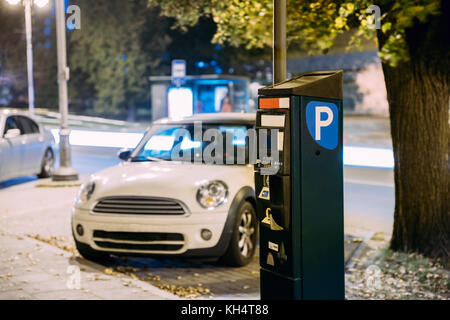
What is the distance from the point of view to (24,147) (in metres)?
13.4

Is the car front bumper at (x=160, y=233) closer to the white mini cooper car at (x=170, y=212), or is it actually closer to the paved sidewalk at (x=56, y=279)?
the white mini cooper car at (x=170, y=212)

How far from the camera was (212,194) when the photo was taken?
6.59 m

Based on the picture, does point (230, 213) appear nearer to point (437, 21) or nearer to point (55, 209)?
point (437, 21)

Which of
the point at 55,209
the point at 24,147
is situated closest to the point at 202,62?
the point at 24,147

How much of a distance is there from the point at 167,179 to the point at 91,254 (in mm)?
1167

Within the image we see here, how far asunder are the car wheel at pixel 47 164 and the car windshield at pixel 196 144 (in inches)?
290

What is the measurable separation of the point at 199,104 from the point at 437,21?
1879 cm

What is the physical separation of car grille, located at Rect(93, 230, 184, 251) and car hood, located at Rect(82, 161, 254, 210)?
369 mm

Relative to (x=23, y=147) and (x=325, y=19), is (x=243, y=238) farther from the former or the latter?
(x=23, y=147)

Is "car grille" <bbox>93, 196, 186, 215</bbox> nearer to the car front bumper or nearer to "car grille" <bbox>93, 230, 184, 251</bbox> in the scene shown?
the car front bumper

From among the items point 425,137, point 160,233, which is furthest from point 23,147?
point 425,137

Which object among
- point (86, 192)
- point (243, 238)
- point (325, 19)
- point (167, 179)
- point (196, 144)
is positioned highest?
point (325, 19)

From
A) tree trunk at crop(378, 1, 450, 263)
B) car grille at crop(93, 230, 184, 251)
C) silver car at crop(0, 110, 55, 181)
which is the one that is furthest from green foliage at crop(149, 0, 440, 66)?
silver car at crop(0, 110, 55, 181)

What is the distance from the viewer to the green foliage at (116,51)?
45.2 m
